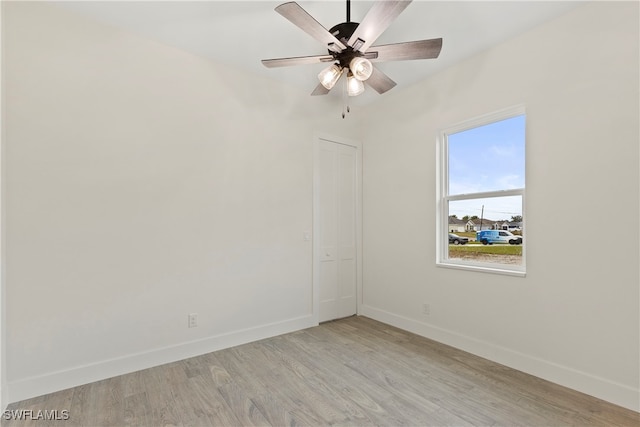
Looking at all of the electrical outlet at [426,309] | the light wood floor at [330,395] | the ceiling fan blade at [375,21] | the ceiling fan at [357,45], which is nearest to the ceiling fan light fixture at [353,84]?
the ceiling fan at [357,45]

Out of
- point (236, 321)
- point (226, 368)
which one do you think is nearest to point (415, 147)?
point (236, 321)

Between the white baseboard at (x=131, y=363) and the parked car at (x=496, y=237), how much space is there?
2.19 m

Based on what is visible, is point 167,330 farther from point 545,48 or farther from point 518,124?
point 545,48

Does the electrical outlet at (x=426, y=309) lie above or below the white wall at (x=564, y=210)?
below

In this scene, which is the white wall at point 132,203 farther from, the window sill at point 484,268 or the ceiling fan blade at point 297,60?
the window sill at point 484,268

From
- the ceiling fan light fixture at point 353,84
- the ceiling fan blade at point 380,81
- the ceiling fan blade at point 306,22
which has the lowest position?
the ceiling fan light fixture at point 353,84

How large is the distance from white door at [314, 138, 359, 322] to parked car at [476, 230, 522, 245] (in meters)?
1.57

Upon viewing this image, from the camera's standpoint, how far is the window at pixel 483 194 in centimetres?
275

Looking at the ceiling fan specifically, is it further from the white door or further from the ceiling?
the white door

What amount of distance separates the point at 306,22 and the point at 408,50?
0.69 meters

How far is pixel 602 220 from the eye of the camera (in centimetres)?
219

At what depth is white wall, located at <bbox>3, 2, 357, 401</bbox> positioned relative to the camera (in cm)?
223

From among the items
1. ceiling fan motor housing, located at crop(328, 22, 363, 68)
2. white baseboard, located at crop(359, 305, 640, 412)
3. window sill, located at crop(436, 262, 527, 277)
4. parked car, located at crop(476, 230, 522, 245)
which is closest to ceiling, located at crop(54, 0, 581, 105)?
ceiling fan motor housing, located at crop(328, 22, 363, 68)

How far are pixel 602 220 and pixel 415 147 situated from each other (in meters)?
1.80
